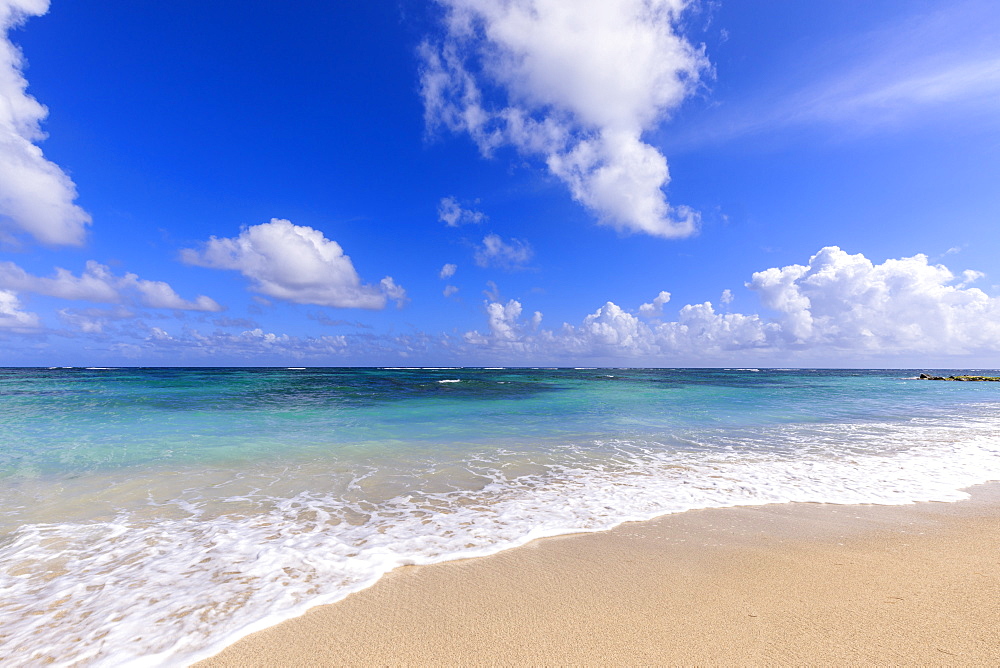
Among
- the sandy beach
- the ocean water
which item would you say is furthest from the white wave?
the sandy beach

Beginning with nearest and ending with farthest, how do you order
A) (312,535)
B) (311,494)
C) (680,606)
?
(680,606) → (312,535) → (311,494)

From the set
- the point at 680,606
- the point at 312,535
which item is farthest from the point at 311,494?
the point at 680,606

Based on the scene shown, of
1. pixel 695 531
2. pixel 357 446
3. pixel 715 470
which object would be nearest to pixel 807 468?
pixel 715 470

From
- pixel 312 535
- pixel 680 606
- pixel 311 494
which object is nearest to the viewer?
pixel 680 606

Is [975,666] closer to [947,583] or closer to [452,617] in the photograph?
[947,583]

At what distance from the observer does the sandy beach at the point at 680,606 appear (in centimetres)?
273

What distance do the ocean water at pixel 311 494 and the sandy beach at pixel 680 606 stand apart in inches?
18.3

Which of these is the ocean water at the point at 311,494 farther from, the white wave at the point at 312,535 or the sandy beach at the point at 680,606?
the sandy beach at the point at 680,606

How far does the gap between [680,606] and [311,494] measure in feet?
18.0

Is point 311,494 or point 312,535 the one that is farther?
point 311,494

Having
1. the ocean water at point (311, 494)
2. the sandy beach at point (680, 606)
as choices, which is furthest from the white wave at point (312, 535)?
the sandy beach at point (680, 606)

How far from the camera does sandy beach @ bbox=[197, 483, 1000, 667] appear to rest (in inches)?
108

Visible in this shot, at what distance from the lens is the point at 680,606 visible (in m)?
3.26

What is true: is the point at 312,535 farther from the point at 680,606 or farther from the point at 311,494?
the point at 680,606
